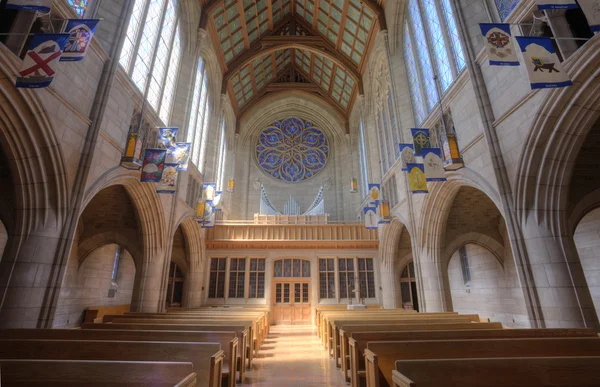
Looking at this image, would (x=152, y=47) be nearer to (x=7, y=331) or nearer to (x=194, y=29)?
(x=194, y=29)

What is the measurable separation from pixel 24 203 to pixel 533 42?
8.80 m

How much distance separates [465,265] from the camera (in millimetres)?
13875

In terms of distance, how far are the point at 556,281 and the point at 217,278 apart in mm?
13135

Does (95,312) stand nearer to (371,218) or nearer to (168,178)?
(168,178)

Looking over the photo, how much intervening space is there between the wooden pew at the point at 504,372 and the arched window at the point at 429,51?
7.69 metres

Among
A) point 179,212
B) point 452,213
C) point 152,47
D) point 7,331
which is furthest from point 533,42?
point 179,212

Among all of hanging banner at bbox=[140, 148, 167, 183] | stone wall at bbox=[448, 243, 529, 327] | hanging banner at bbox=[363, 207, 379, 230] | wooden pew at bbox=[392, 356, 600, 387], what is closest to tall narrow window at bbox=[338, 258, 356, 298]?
hanging banner at bbox=[363, 207, 379, 230]

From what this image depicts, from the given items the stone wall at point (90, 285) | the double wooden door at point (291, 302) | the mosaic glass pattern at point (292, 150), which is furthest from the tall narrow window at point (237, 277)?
the mosaic glass pattern at point (292, 150)

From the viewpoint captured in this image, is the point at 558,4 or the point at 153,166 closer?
the point at 558,4

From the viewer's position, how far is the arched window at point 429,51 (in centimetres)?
838

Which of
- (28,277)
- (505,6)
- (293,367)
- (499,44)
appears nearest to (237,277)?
(293,367)

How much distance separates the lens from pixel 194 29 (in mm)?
12359

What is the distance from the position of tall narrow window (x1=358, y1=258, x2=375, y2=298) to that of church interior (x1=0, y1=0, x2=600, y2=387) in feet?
0.33

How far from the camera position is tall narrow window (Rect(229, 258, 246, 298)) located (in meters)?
14.8
